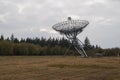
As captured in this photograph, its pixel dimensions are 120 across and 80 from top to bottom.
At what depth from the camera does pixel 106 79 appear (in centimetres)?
2894

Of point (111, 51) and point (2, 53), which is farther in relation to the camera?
point (111, 51)

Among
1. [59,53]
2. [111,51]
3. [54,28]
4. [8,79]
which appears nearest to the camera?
[8,79]

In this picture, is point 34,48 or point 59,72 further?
point 34,48

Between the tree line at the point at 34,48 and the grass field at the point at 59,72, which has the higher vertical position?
the tree line at the point at 34,48

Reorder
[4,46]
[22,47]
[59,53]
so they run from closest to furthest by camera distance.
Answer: [4,46] → [22,47] → [59,53]

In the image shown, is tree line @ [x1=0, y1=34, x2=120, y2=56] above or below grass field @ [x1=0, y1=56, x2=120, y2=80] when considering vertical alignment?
above

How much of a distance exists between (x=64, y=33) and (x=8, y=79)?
78626mm

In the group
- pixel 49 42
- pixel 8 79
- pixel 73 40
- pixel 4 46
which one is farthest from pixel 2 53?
pixel 8 79

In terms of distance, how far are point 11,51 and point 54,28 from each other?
3234cm

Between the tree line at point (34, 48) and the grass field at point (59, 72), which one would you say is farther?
the tree line at point (34, 48)

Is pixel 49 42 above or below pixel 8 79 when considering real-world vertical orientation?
above

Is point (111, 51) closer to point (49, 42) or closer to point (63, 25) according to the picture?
point (49, 42)

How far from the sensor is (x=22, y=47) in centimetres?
13575

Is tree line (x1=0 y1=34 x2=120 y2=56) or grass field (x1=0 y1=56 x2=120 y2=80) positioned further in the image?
tree line (x1=0 y1=34 x2=120 y2=56)
